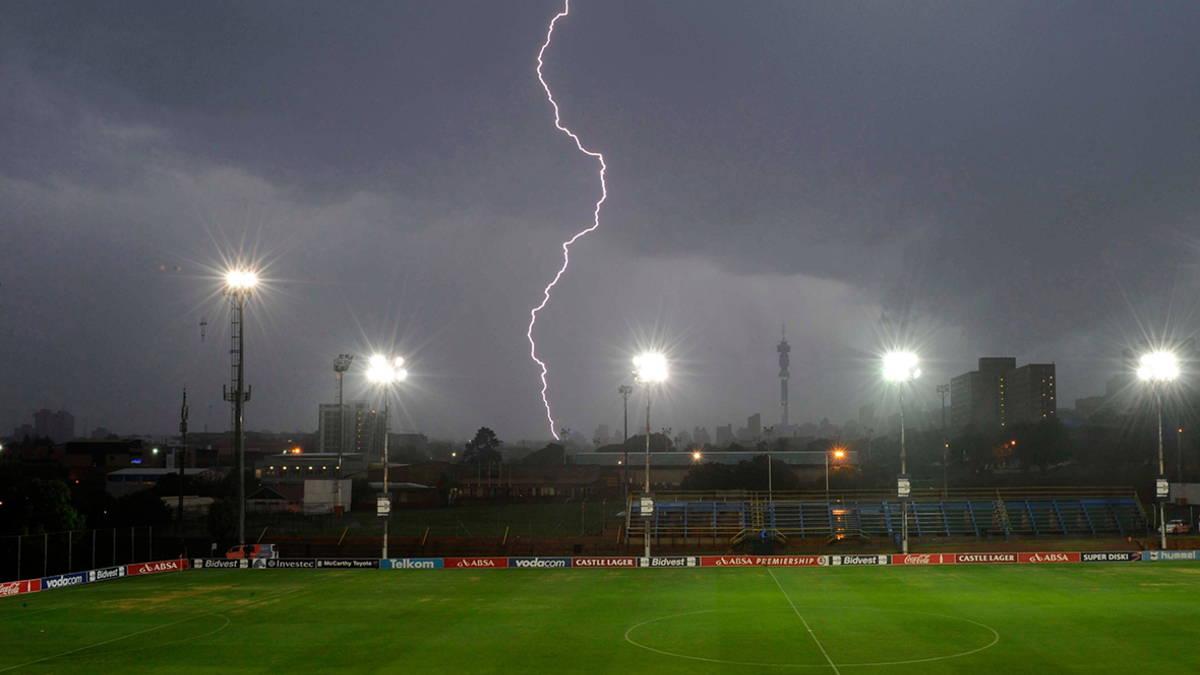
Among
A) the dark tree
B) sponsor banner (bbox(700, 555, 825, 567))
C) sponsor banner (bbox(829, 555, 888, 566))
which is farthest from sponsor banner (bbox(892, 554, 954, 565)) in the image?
the dark tree

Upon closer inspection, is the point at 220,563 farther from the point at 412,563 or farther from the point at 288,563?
the point at 412,563

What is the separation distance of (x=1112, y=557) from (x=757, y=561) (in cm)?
1607

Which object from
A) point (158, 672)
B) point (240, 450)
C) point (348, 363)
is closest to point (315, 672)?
point (158, 672)

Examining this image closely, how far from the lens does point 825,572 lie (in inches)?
1479

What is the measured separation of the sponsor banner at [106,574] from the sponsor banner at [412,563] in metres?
11.1

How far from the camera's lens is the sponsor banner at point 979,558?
39.8 metres

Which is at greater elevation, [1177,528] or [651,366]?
[651,366]

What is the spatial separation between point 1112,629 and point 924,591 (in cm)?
835

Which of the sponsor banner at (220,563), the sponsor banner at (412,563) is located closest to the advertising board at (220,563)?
the sponsor banner at (220,563)

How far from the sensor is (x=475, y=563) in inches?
1625

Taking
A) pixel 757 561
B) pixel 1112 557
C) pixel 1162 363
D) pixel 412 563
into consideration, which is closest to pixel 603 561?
pixel 757 561

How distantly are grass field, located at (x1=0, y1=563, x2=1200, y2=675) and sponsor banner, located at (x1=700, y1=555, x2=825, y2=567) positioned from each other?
9.56ft

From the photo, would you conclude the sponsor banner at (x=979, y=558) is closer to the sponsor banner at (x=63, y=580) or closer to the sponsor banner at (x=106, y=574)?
the sponsor banner at (x=106, y=574)

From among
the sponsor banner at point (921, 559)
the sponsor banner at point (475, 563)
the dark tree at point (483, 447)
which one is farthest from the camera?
the dark tree at point (483, 447)
